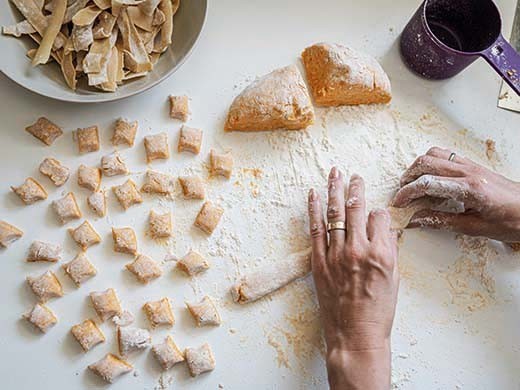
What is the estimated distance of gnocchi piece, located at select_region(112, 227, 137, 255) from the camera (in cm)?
119

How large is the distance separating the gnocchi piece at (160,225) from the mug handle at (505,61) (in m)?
0.78

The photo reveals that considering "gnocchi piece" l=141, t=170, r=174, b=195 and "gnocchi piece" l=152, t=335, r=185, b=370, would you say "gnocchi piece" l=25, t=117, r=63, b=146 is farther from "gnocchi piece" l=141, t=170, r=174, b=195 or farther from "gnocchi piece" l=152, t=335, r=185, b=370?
"gnocchi piece" l=152, t=335, r=185, b=370

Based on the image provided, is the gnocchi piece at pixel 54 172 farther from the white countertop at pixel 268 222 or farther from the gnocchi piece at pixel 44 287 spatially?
the gnocchi piece at pixel 44 287

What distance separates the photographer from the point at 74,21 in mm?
1162

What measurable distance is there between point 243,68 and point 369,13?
353 millimetres

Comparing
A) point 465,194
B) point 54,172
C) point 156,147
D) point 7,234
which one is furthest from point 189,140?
point 465,194

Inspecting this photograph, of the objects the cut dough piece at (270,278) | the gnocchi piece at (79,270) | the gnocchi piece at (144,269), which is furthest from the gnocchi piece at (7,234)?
the cut dough piece at (270,278)

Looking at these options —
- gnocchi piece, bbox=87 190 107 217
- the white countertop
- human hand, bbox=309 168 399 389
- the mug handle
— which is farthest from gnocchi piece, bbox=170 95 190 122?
the mug handle

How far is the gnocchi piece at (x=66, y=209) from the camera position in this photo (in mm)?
1191

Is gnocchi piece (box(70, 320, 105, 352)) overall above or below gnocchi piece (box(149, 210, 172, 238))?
below

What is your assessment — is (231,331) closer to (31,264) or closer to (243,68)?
(31,264)

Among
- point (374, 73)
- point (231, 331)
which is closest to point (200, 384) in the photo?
point (231, 331)

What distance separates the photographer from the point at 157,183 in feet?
4.04

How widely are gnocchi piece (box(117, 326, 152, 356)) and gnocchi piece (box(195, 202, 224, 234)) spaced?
0.24 m
